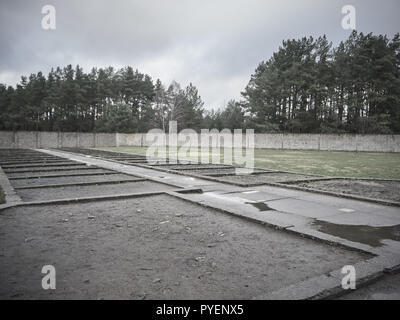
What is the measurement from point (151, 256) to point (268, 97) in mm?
46358

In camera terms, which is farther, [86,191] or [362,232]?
[86,191]

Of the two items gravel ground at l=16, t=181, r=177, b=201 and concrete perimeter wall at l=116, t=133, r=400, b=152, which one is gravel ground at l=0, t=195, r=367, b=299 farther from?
concrete perimeter wall at l=116, t=133, r=400, b=152

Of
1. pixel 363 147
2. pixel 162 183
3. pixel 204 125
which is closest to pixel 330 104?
pixel 363 147

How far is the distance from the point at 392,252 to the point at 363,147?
3475 cm

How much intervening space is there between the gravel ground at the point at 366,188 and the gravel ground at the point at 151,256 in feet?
14.8

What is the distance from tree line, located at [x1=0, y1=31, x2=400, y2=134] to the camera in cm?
3903

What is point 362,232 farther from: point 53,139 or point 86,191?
point 53,139

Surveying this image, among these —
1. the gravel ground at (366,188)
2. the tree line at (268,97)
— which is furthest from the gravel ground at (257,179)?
the tree line at (268,97)

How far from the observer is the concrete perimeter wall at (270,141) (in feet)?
108

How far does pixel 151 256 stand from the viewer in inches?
135

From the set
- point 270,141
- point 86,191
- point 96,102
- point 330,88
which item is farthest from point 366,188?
point 96,102

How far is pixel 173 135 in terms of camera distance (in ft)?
144

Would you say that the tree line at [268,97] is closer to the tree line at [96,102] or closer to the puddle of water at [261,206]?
the tree line at [96,102]

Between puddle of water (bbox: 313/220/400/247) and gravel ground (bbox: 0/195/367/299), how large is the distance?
2.03 ft
